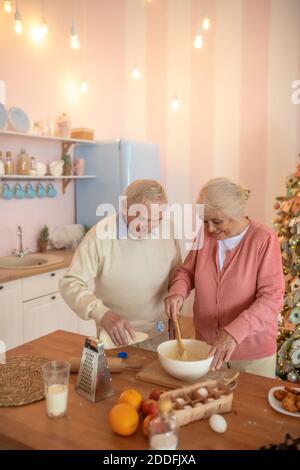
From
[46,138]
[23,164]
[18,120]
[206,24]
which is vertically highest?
[206,24]

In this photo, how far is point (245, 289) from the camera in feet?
5.36

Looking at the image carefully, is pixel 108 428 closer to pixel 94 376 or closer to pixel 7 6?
pixel 94 376

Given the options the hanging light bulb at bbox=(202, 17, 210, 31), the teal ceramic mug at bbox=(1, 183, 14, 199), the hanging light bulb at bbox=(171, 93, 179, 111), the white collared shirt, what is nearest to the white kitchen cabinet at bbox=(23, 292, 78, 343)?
the teal ceramic mug at bbox=(1, 183, 14, 199)

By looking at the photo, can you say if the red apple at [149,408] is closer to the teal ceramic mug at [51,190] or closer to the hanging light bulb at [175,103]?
the teal ceramic mug at [51,190]

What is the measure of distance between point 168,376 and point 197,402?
236 mm

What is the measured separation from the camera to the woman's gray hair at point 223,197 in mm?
1610

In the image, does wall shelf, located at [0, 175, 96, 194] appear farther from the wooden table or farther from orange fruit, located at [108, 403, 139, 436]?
orange fruit, located at [108, 403, 139, 436]

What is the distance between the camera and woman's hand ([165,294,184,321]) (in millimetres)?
1658

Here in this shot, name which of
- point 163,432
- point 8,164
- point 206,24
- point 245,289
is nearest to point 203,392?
point 163,432

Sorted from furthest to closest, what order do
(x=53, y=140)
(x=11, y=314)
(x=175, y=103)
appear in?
1. (x=175, y=103)
2. (x=53, y=140)
3. (x=11, y=314)

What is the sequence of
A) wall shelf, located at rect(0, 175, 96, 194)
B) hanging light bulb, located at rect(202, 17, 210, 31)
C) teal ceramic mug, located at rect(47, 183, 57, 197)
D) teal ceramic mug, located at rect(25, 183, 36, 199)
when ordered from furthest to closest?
hanging light bulb, located at rect(202, 17, 210, 31)
teal ceramic mug, located at rect(47, 183, 57, 197)
teal ceramic mug, located at rect(25, 183, 36, 199)
wall shelf, located at rect(0, 175, 96, 194)

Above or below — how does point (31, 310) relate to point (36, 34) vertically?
below

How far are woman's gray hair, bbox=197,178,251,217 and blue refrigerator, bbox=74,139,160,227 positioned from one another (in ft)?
7.56

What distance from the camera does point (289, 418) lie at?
118 cm
